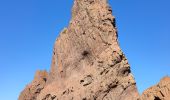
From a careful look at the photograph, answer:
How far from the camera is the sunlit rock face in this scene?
51450 millimetres

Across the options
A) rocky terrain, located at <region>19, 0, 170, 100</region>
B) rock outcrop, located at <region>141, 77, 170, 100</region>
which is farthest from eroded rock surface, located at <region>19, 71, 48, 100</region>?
rock outcrop, located at <region>141, 77, 170, 100</region>

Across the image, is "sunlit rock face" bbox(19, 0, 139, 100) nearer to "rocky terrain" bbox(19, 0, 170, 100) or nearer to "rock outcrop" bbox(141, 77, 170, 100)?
"rocky terrain" bbox(19, 0, 170, 100)

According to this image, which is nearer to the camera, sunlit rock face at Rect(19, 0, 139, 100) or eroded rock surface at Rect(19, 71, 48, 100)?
sunlit rock face at Rect(19, 0, 139, 100)

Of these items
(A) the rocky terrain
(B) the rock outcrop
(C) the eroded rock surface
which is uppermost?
(C) the eroded rock surface

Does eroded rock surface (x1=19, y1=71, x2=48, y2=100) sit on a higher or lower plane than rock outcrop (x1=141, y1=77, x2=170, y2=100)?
higher

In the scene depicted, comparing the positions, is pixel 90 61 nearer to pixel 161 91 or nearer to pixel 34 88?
pixel 161 91

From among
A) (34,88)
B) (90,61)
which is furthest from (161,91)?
(34,88)

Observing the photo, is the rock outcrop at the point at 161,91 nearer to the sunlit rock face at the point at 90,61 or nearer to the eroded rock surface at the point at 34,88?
the sunlit rock face at the point at 90,61

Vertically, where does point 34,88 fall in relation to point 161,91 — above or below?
above

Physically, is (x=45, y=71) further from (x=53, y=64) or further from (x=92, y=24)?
(x=92, y=24)

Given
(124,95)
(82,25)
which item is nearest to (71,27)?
(82,25)

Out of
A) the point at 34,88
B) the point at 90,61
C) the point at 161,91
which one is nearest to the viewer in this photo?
the point at 161,91

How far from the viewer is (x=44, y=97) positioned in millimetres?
61562

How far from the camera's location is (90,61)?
55875mm
